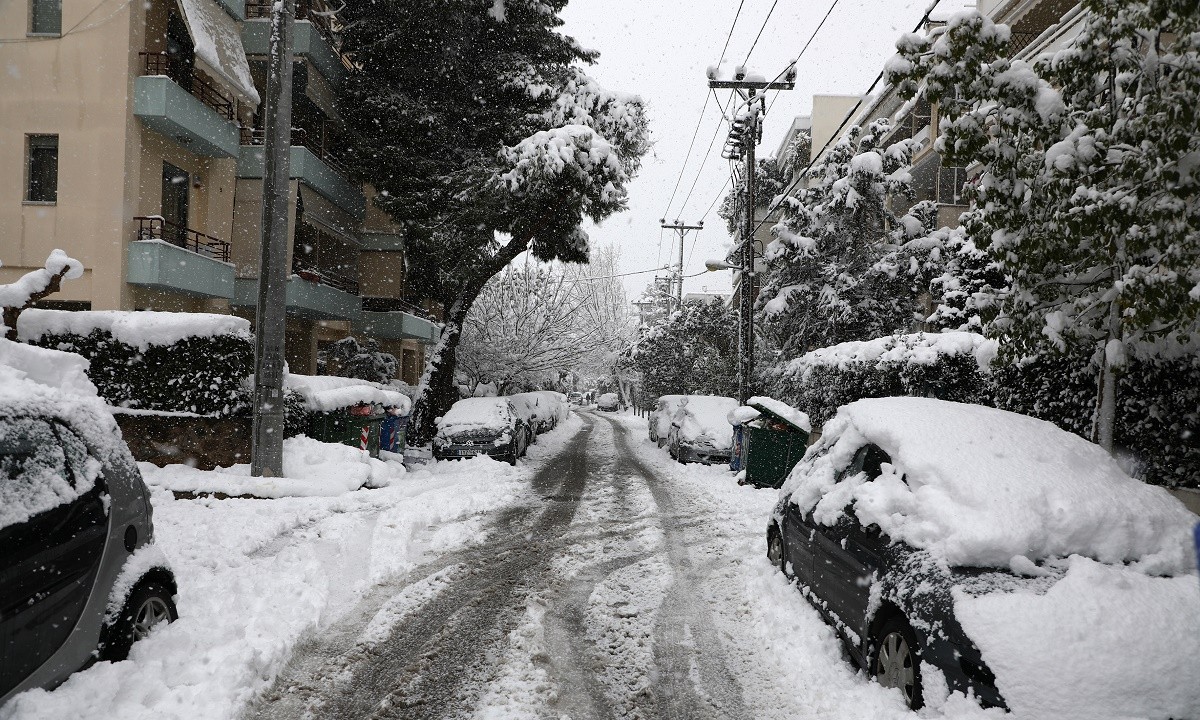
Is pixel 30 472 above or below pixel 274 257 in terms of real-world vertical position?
below

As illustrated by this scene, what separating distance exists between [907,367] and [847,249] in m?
7.32

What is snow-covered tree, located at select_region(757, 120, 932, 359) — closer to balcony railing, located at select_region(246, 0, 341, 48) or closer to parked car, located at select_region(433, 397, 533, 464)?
parked car, located at select_region(433, 397, 533, 464)

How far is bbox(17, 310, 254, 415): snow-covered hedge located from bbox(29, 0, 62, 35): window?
23.9 ft

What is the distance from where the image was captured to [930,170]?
24031mm

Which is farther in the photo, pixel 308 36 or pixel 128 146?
pixel 308 36

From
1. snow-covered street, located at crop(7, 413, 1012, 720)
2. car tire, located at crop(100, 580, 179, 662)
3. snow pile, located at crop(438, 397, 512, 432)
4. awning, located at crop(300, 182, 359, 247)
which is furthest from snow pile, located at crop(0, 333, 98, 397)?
awning, located at crop(300, 182, 359, 247)

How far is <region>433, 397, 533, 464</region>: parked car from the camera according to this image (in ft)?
54.2

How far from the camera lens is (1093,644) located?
3262 mm

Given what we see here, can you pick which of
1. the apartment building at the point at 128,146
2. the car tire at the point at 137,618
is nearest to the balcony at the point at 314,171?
the apartment building at the point at 128,146

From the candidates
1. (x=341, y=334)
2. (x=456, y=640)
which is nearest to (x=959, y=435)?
(x=456, y=640)

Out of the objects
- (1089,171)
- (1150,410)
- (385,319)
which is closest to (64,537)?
(1089,171)

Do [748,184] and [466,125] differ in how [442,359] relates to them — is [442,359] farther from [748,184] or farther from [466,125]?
[748,184]

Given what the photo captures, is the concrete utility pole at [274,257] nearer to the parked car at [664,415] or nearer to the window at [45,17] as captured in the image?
the window at [45,17]

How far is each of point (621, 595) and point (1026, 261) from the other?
4.23 meters
